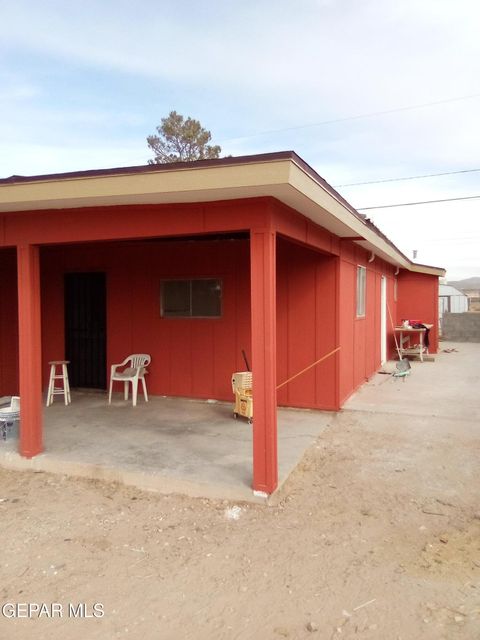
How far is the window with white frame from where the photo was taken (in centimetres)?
787

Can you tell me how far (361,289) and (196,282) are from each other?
286 cm

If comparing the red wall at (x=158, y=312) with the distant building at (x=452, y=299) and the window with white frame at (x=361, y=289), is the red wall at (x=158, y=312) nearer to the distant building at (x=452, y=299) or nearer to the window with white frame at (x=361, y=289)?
the window with white frame at (x=361, y=289)

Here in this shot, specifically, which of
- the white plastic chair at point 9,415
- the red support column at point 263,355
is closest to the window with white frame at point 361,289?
the red support column at point 263,355

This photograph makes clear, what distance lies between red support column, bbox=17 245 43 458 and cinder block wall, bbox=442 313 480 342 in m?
16.0

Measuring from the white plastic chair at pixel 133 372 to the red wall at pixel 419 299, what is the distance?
8886mm

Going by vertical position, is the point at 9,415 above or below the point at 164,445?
above

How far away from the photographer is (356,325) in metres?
7.68

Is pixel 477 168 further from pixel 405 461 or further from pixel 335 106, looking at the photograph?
pixel 405 461

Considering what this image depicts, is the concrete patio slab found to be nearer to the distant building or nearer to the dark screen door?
the dark screen door

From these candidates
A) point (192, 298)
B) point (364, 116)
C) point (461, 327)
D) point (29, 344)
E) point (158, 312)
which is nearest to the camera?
point (29, 344)

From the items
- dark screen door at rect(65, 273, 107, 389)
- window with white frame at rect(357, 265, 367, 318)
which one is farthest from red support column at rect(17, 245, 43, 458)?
window with white frame at rect(357, 265, 367, 318)

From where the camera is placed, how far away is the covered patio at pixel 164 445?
4043mm

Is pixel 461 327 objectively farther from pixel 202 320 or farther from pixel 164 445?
pixel 164 445

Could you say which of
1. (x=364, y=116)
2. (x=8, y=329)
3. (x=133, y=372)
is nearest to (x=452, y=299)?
(x=364, y=116)
